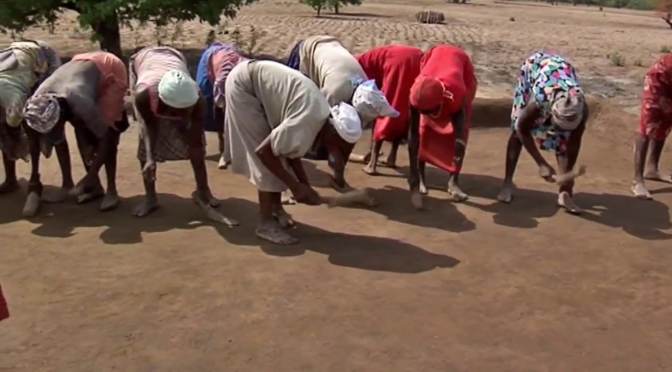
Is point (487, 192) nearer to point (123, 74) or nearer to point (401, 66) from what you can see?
point (401, 66)

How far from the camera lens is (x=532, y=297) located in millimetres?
4375

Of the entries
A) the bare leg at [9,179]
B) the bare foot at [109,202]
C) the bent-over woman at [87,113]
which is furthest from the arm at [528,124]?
the bare leg at [9,179]

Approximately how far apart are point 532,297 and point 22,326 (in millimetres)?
2780

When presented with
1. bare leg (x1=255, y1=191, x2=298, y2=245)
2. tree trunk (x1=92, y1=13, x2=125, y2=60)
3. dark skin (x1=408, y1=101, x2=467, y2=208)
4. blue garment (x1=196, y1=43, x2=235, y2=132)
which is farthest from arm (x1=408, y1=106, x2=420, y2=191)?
tree trunk (x1=92, y1=13, x2=125, y2=60)

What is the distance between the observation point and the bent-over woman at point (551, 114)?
214 inches

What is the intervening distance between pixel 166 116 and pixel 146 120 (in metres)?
0.17

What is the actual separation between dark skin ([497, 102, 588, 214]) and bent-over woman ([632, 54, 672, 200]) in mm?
835

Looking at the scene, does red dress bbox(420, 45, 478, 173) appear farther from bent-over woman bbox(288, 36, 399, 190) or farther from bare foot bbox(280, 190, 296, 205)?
bare foot bbox(280, 190, 296, 205)

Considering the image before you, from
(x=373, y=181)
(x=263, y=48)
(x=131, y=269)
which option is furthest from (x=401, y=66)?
(x=263, y=48)

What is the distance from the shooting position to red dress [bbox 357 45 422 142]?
21.5ft

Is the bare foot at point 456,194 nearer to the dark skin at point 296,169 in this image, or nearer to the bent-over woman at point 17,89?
the dark skin at point 296,169

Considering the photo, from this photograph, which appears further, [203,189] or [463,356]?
[203,189]

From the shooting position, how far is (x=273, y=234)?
16.7 ft

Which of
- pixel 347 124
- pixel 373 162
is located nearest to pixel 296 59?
pixel 373 162
